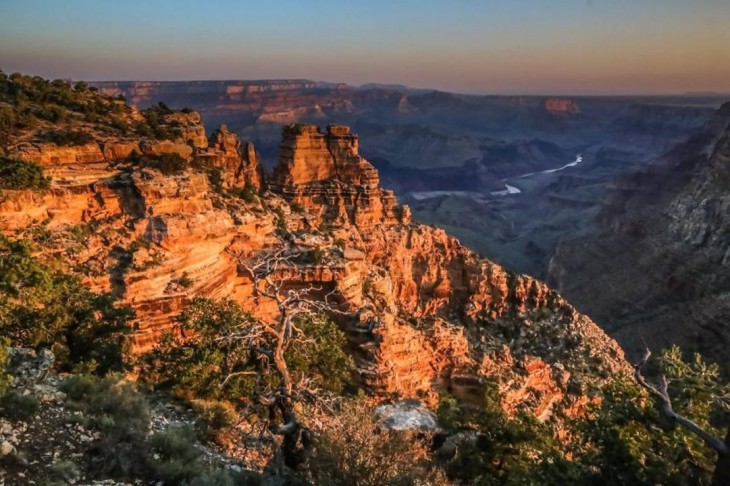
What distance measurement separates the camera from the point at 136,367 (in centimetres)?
1827

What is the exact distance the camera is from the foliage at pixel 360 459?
10.6 metres

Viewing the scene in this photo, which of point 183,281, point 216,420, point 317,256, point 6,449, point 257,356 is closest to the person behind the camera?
point 6,449

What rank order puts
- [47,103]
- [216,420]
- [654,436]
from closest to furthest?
[654,436], [216,420], [47,103]

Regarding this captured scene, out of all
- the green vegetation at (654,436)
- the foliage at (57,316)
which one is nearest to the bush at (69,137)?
the foliage at (57,316)

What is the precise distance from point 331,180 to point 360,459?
31197 mm

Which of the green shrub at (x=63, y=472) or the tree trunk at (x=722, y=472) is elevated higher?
the tree trunk at (x=722, y=472)

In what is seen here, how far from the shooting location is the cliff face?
2127cm

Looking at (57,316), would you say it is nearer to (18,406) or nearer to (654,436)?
(18,406)

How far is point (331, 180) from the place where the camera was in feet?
133

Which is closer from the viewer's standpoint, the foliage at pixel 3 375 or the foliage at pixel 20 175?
the foliage at pixel 3 375

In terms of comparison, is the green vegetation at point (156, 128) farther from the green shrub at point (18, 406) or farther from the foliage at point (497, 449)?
the foliage at point (497, 449)

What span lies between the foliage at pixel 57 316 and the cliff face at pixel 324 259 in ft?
7.55

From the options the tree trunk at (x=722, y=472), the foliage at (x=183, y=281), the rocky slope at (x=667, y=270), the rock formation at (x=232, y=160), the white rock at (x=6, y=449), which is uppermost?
the rock formation at (x=232, y=160)

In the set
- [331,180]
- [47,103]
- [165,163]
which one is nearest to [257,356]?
[165,163]
